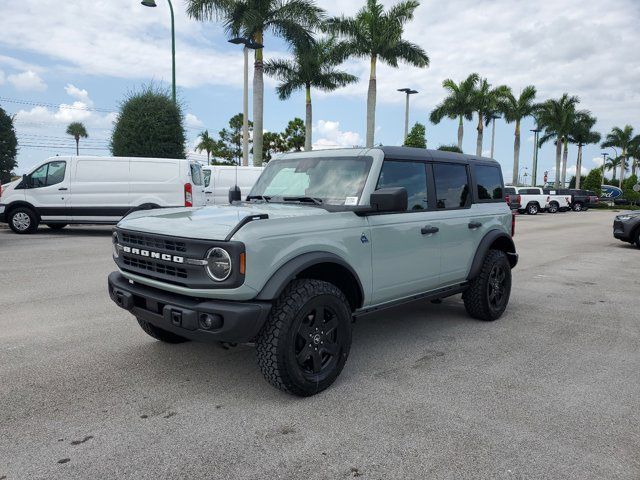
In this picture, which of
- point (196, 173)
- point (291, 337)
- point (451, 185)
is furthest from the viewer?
point (196, 173)

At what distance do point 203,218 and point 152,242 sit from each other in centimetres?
40

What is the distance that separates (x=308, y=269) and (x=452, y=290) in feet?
6.85

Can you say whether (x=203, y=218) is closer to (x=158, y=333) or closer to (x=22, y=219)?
(x=158, y=333)

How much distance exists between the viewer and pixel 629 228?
13.9m

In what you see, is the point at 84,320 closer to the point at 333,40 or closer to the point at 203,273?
the point at 203,273

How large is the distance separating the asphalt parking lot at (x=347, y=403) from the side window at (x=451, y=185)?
1339 mm

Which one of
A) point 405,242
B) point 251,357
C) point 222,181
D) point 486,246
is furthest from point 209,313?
point 222,181

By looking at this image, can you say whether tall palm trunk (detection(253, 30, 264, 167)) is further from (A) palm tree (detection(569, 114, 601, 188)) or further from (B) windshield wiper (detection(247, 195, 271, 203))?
(A) palm tree (detection(569, 114, 601, 188))

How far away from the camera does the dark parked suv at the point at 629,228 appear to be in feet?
45.5

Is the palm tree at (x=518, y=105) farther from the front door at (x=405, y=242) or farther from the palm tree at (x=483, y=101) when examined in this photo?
the front door at (x=405, y=242)

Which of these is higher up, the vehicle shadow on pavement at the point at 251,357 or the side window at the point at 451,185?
the side window at the point at 451,185

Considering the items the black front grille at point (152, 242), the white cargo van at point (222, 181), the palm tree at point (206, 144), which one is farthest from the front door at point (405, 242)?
the palm tree at point (206, 144)

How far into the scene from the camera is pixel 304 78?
111 feet

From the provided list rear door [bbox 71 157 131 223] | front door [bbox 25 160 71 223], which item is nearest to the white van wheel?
front door [bbox 25 160 71 223]
